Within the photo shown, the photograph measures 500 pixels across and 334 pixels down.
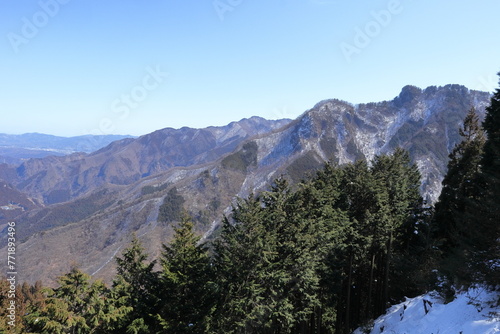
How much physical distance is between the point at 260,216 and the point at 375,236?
11818 millimetres

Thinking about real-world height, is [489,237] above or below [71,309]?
below

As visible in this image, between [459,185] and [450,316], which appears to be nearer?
[450,316]

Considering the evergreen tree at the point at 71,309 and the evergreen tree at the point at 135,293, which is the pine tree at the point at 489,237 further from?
the evergreen tree at the point at 71,309

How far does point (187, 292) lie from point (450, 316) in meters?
14.9

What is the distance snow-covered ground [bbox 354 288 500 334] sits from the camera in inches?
501

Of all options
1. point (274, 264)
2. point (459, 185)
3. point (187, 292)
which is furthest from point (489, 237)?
point (187, 292)

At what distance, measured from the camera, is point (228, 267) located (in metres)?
18.4

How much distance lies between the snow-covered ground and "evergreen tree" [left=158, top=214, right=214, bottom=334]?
1236cm

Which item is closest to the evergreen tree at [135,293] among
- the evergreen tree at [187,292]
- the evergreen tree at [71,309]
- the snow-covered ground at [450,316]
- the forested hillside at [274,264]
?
the forested hillside at [274,264]

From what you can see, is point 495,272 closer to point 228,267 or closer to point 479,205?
point 479,205

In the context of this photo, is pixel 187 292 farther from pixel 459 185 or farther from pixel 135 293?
pixel 459 185

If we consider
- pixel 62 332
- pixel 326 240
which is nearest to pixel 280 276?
pixel 326 240

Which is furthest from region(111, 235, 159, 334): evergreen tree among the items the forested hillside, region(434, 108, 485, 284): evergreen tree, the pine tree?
region(434, 108, 485, 284): evergreen tree

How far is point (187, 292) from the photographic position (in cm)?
1938
